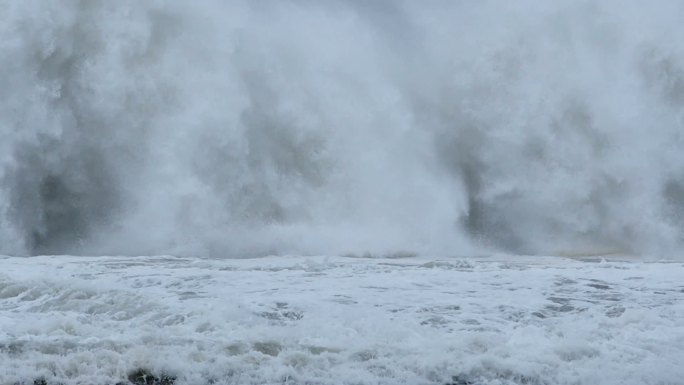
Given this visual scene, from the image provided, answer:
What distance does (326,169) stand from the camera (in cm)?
1312

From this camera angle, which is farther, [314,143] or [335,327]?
[314,143]

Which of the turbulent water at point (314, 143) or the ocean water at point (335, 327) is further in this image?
the turbulent water at point (314, 143)

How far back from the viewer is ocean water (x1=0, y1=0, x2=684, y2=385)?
305 inches

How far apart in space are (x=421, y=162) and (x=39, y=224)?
652 cm

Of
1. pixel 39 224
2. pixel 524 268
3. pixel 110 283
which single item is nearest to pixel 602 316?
pixel 524 268

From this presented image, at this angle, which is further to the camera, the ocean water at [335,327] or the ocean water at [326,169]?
the ocean water at [326,169]

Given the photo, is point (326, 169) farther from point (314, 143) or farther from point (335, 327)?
point (335, 327)

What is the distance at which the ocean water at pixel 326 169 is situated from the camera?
25.4 feet

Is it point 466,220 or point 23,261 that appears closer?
point 23,261

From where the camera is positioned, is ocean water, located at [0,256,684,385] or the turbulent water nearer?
ocean water, located at [0,256,684,385]

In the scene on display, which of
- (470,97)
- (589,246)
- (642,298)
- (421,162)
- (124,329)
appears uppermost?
(470,97)

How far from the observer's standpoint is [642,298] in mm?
6910

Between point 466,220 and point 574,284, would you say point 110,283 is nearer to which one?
point 574,284

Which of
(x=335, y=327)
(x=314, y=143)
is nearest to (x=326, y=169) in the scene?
(x=314, y=143)
